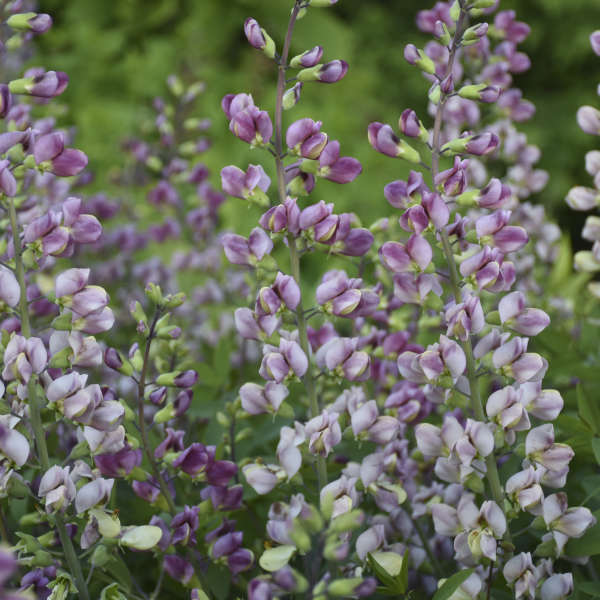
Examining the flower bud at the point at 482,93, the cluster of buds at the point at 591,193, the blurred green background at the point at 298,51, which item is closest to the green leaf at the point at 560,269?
the cluster of buds at the point at 591,193

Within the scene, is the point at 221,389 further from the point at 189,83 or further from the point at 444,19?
the point at 189,83

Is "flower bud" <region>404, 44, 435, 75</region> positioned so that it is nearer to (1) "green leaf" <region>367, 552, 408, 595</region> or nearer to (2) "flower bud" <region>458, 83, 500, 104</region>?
(2) "flower bud" <region>458, 83, 500, 104</region>

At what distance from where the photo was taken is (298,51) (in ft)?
10.5

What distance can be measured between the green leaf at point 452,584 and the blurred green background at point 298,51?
229 centimetres

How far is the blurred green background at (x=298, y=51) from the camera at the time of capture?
9.93 feet

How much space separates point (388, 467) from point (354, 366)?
0.36ft

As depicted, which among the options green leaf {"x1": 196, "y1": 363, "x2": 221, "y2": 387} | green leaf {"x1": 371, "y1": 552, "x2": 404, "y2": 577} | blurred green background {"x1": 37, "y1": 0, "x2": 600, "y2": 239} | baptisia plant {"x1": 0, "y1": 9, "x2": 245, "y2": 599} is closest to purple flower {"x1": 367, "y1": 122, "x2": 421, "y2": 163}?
baptisia plant {"x1": 0, "y1": 9, "x2": 245, "y2": 599}

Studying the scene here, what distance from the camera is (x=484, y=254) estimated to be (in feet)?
2.06

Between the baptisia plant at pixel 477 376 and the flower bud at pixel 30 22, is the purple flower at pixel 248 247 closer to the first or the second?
the baptisia plant at pixel 477 376

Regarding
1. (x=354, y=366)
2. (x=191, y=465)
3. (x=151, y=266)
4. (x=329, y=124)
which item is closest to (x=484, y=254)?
(x=354, y=366)

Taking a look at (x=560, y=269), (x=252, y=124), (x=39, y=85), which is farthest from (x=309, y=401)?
(x=560, y=269)

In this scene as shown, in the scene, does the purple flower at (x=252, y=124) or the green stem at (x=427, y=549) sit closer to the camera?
the purple flower at (x=252, y=124)

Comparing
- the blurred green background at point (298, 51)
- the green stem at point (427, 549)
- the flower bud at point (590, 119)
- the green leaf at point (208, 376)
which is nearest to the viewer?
the green stem at point (427, 549)

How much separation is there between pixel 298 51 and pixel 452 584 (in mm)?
2869
